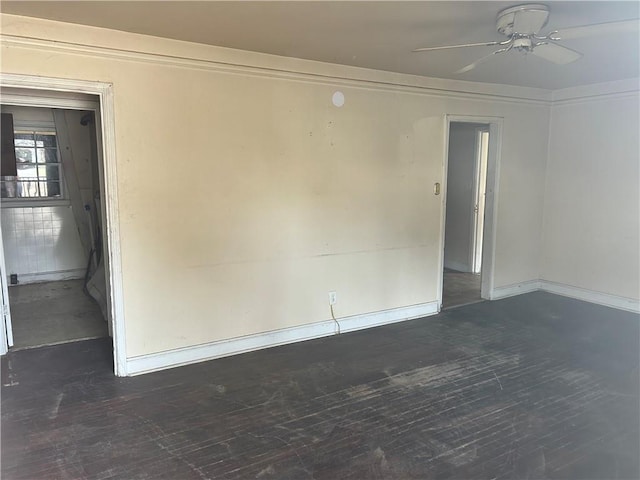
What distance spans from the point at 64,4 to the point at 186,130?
1.04 m

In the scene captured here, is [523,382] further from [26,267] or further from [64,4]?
[26,267]

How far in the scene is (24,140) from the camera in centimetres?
559

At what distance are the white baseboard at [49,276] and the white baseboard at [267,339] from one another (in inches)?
139

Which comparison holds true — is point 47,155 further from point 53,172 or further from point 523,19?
point 523,19

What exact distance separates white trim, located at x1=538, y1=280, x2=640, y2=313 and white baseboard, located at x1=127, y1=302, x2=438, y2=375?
182 centimetres

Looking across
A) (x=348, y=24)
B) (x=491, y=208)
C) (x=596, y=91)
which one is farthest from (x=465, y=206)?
(x=348, y=24)

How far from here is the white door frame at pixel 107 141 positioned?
2.81m

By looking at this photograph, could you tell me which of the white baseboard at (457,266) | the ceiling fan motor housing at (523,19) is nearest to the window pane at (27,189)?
the ceiling fan motor housing at (523,19)

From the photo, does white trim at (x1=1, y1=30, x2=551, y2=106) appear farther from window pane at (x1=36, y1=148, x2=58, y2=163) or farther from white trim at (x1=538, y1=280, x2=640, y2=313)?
window pane at (x1=36, y1=148, x2=58, y2=163)

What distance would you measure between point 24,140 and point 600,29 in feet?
20.3

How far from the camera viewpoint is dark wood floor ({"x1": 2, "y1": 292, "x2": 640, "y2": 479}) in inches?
Answer: 88.7

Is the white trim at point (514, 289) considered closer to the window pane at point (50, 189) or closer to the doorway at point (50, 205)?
the doorway at point (50, 205)

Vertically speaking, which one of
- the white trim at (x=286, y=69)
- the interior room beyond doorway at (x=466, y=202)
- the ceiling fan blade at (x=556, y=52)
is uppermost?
the white trim at (x=286, y=69)

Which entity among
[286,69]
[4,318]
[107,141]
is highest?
[286,69]
